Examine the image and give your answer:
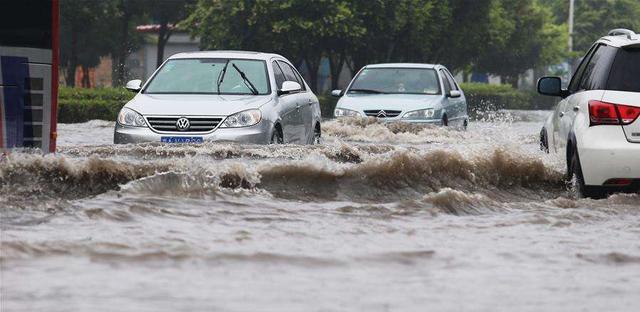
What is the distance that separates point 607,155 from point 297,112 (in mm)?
6425

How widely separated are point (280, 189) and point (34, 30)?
2632mm

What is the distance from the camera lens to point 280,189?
12.2 m

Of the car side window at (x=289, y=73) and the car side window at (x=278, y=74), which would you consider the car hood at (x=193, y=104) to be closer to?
the car side window at (x=278, y=74)

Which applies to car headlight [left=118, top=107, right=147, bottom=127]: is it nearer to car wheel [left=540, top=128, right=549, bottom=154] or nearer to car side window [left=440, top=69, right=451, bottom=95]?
car wheel [left=540, top=128, right=549, bottom=154]

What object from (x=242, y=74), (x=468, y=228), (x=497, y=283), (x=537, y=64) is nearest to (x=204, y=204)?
(x=468, y=228)

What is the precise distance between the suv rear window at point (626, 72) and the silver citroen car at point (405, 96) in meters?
10.0

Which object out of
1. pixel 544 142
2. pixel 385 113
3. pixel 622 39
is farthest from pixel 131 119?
pixel 385 113

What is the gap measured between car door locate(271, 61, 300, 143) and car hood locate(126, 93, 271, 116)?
38 centimetres

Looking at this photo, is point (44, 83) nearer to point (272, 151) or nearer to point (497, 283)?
point (272, 151)

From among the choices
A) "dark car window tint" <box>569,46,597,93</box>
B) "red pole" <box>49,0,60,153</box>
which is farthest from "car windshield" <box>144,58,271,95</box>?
"dark car window tint" <box>569,46,597,93</box>

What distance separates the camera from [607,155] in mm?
10562

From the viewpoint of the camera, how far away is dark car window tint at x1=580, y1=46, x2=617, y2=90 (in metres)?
11.0

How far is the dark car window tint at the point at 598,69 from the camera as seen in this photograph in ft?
36.0

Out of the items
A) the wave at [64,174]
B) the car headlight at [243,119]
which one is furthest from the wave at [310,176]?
the car headlight at [243,119]
